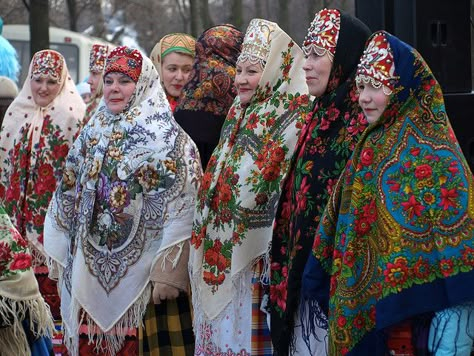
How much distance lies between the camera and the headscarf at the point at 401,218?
432cm

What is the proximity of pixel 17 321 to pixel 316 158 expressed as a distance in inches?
55.6

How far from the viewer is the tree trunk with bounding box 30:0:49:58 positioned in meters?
15.2

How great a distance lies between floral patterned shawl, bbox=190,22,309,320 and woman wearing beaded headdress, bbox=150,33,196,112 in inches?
72.4

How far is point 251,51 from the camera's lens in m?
5.98

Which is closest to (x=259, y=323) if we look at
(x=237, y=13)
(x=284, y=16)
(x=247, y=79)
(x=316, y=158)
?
(x=316, y=158)

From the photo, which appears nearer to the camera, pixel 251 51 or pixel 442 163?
pixel 442 163

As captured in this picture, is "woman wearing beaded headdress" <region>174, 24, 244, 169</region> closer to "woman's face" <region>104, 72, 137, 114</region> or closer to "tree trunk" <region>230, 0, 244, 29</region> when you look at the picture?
"woman's face" <region>104, 72, 137, 114</region>

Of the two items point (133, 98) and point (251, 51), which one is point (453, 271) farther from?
point (133, 98)

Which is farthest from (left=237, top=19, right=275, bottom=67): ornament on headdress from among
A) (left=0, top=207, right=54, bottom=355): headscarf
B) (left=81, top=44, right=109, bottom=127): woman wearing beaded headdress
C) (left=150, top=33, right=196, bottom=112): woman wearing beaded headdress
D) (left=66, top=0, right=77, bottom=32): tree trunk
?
(left=66, top=0, right=77, bottom=32): tree trunk

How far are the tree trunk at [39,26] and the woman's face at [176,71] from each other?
7.45 metres

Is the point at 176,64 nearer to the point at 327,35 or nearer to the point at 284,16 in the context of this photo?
the point at 327,35

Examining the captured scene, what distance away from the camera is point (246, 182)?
5801mm

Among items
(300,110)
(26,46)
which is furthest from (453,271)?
(26,46)

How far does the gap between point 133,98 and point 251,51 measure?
831 millimetres
